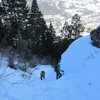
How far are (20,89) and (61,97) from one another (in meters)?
1.82

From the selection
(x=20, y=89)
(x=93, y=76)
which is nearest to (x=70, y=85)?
(x=93, y=76)

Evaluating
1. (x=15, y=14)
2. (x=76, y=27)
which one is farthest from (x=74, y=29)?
(x=15, y=14)

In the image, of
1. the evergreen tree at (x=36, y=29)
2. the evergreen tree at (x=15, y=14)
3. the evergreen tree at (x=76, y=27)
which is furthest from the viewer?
the evergreen tree at (x=76, y=27)

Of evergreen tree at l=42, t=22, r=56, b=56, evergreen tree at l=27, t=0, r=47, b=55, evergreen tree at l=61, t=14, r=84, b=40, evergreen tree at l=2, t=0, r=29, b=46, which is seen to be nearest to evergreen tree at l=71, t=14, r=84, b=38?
evergreen tree at l=61, t=14, r=84, b=40

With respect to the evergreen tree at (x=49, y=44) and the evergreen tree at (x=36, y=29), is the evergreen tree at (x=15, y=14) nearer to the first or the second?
the evergreen tree at (x=36, y=29)

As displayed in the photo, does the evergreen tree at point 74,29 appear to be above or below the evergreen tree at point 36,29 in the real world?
below

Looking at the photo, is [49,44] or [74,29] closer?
[49,44]

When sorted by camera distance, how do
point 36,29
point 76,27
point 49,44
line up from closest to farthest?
point 36,29, point 49,44, point 76,27

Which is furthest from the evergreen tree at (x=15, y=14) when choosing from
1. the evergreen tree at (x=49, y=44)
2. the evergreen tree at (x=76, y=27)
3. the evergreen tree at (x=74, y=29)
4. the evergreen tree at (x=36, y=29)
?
the evergreen tree at (x=76, y=27)

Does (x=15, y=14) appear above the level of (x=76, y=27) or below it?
above

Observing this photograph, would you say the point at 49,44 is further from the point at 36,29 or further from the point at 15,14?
the point at 15,14

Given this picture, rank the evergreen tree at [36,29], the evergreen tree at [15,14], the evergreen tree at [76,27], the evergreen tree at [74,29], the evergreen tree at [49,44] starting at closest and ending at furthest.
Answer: the evergreen tree at [15,14] < the evergreen tree at [36,29] < the evergreen tree at [49,44] < the evergreen tree at [74,29] < the evergreen tree at [76,27]

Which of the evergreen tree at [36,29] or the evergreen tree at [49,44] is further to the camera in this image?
the evergreen tree at [49,44]

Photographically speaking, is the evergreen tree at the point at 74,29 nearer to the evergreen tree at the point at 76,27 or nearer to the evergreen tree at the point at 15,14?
the evergreen tree at the point at 76,27
